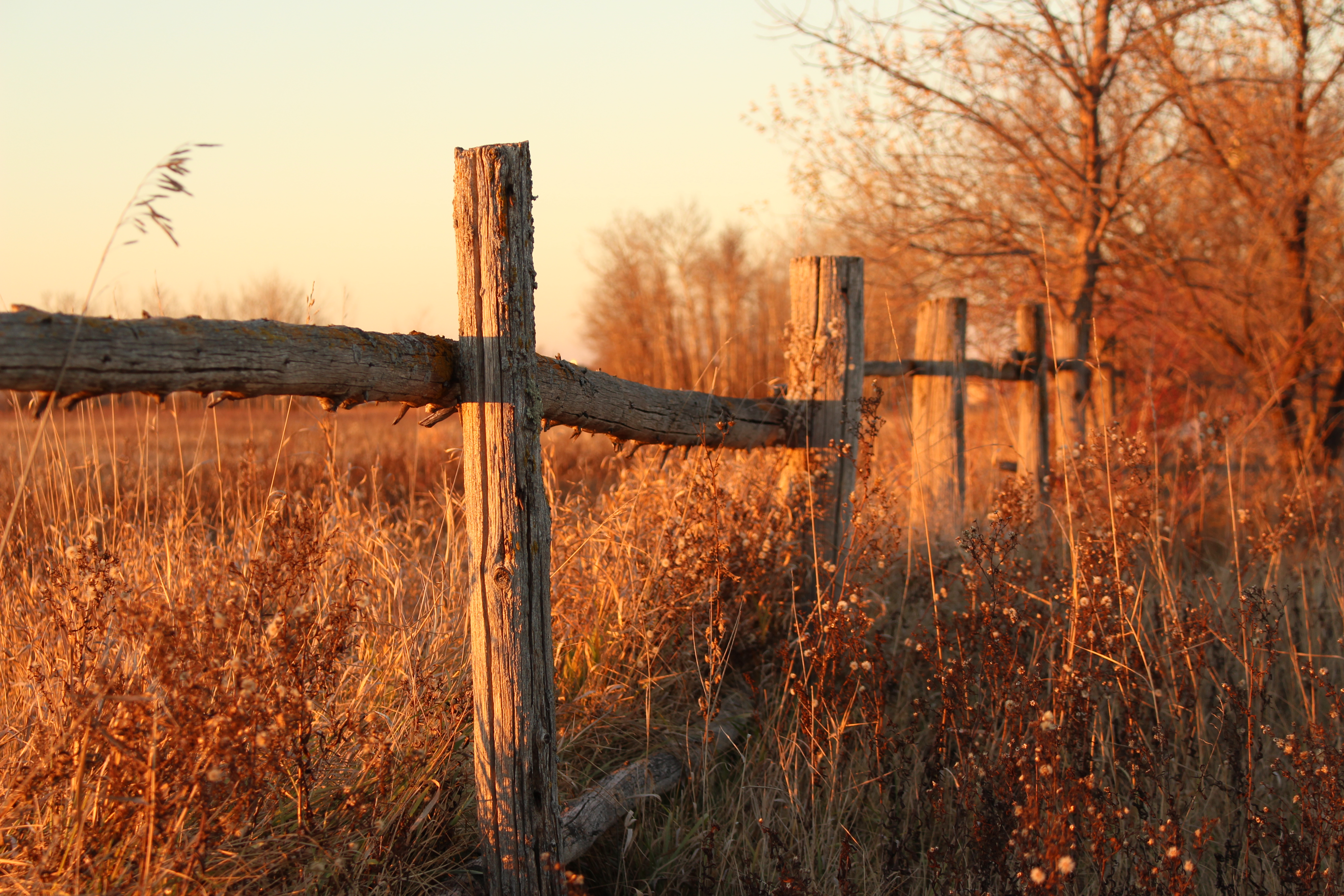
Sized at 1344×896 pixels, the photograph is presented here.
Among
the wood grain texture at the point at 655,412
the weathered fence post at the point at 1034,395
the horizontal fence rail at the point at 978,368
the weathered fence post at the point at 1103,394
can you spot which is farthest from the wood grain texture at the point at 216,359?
the weathered fence post at the point at 1034,395

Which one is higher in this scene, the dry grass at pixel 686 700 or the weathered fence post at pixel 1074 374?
the weathered fence post at pixel 1074 374

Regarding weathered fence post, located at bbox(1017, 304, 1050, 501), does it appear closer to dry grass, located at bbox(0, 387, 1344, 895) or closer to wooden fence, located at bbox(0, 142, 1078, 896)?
dry grass, located at bbox(0, 387, 1344, 895)

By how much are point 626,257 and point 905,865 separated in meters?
18.1

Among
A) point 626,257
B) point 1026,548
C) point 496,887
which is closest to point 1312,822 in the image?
point 496,887

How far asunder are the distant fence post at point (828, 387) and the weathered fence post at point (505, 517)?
6.06 feet

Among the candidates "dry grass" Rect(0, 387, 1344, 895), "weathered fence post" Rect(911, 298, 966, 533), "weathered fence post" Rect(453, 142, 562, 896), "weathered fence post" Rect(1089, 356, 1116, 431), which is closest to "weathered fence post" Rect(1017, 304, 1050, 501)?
"weathered fence post" Rect(1089, 356, 1116, 431)

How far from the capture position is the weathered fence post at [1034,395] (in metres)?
6.68

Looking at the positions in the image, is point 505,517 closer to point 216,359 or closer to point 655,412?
point 216,359

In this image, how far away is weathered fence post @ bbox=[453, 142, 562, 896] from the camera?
2.25 meters

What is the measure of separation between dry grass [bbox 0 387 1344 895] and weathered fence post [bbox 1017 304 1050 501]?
6.59 ft

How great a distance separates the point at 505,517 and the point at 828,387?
6.69ft

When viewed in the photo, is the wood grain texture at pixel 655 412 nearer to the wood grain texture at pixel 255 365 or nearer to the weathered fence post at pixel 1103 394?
the wood grain texture at pixel 255 365

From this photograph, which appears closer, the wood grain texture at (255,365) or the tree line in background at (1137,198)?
the wood grain texture at (255,365)

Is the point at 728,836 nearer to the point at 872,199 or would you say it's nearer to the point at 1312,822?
the point at 1312,822
